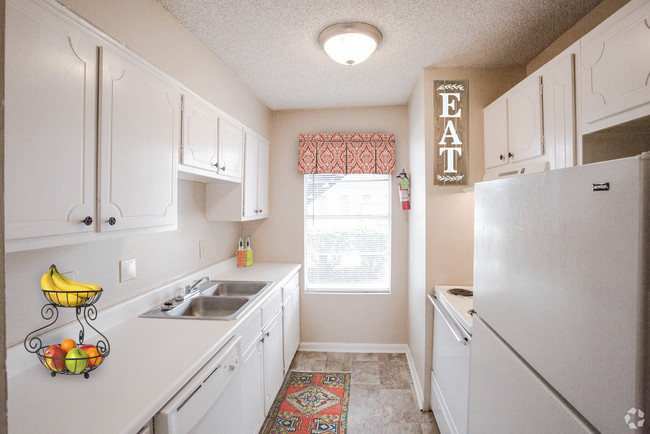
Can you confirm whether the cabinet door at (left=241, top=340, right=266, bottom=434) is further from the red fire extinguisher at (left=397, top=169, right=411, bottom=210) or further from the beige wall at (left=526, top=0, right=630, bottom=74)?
the beige wall at (left=526, top=0, right=630, bottom=74)

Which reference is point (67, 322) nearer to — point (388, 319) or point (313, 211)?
point (313, 211)

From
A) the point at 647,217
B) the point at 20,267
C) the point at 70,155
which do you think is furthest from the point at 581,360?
the point at 20,267

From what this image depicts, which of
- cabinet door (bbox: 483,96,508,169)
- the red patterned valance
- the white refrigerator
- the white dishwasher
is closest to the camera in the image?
the white refrigerator

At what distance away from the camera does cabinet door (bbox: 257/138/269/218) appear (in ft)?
9.59

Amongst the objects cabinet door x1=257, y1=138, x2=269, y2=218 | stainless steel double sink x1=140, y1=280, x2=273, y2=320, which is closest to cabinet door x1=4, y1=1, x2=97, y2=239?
stainless steel double sink x1=140, y1=280, x2=273, y2=320

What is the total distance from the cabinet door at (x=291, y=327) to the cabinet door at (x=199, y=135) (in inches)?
53.6

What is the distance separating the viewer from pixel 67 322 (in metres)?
1.31

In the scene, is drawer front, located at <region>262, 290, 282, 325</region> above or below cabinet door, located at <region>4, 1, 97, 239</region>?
below

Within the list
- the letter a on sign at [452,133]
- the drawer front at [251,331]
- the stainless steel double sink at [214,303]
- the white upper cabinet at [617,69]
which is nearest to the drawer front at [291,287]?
the stainless steel double sink at [214,303]

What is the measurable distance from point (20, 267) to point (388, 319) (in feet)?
9.47

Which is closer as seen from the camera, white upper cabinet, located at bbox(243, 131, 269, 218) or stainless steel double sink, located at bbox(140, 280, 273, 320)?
stainless steel double sink, located at bbox(140, 280, 273, 320)

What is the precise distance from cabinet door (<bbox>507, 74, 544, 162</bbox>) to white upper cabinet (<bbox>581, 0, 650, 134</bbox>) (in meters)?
0.31

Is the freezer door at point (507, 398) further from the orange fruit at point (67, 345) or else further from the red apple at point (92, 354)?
the orange fruit at point (67, 345)

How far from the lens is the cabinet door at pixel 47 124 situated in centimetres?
85
